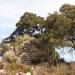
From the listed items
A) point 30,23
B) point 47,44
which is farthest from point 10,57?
point 30,23

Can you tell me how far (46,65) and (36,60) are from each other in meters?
3.05

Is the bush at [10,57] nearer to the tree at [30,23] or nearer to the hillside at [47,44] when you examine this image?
the hillside at [47,44]

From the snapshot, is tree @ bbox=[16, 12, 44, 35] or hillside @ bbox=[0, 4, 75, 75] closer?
hillside @ bbox=[0, 4, 75, 75]

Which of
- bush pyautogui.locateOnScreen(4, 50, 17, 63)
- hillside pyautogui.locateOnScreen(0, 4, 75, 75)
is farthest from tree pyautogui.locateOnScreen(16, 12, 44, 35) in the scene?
bush pyautogui.locateOnScreen(4, 50, 17, 63)

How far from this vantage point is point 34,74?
20.0 meters

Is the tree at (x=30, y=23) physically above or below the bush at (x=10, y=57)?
above

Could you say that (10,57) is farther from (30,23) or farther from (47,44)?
(30,23)

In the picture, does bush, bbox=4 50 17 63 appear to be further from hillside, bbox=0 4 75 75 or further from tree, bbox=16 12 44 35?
tree, bbox=16 12 44 35

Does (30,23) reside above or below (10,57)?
above

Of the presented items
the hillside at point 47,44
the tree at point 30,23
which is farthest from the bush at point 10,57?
the tree at point 30,23

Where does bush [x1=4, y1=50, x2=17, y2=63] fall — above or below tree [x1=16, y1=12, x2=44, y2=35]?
below

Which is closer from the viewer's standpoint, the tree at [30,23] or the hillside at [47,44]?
the hillside at [47,44]

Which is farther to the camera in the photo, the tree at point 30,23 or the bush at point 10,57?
the tree at point 30,23

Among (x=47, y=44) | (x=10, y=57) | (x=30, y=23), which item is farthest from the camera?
(x=30, y=23)
